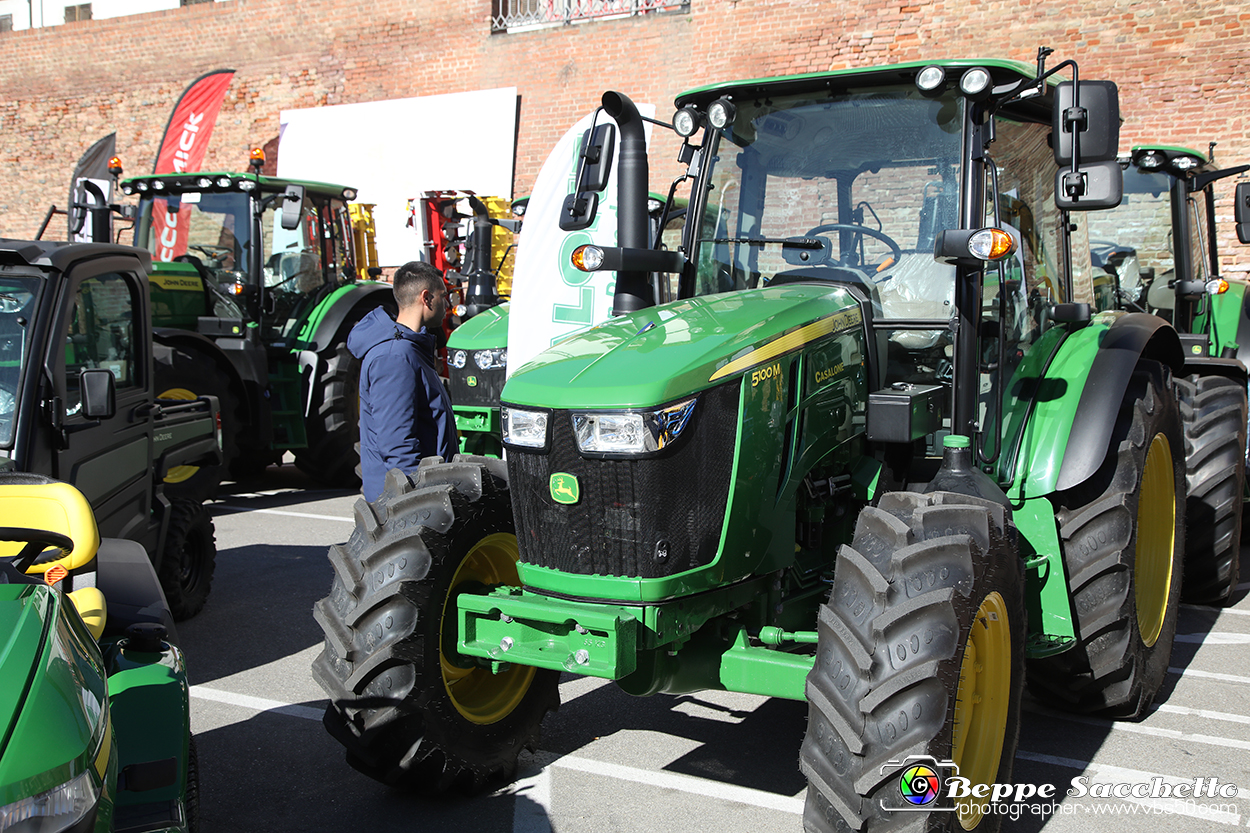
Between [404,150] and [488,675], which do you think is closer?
[488,675]

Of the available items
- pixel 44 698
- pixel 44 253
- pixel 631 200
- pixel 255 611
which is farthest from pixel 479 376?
pixel 44 698

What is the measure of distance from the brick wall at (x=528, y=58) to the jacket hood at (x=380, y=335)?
1064 centimetres

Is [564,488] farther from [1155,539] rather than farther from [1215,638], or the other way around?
[1215,638]

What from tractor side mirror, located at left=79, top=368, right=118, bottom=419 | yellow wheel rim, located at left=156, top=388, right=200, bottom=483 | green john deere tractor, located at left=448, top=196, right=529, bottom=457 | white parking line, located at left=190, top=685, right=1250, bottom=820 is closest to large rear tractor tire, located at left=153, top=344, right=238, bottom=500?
yellow wheel rim, located at left=156, top=388, right=200, bottom=483

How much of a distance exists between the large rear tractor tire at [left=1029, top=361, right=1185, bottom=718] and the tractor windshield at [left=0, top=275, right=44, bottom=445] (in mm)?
4151

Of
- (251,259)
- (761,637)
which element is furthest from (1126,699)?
(251,259)

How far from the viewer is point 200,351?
8672 mm

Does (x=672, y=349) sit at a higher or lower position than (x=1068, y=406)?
higher

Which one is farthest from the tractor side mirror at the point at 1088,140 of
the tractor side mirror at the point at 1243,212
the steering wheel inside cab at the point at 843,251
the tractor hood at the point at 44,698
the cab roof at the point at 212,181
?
the cab roof at the point at 212,181

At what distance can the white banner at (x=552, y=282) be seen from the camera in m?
6.97

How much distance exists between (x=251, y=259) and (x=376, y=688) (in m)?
6.84

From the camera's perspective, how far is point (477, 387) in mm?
8125

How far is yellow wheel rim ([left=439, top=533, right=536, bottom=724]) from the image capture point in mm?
3578

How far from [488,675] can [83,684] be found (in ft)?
5.72
